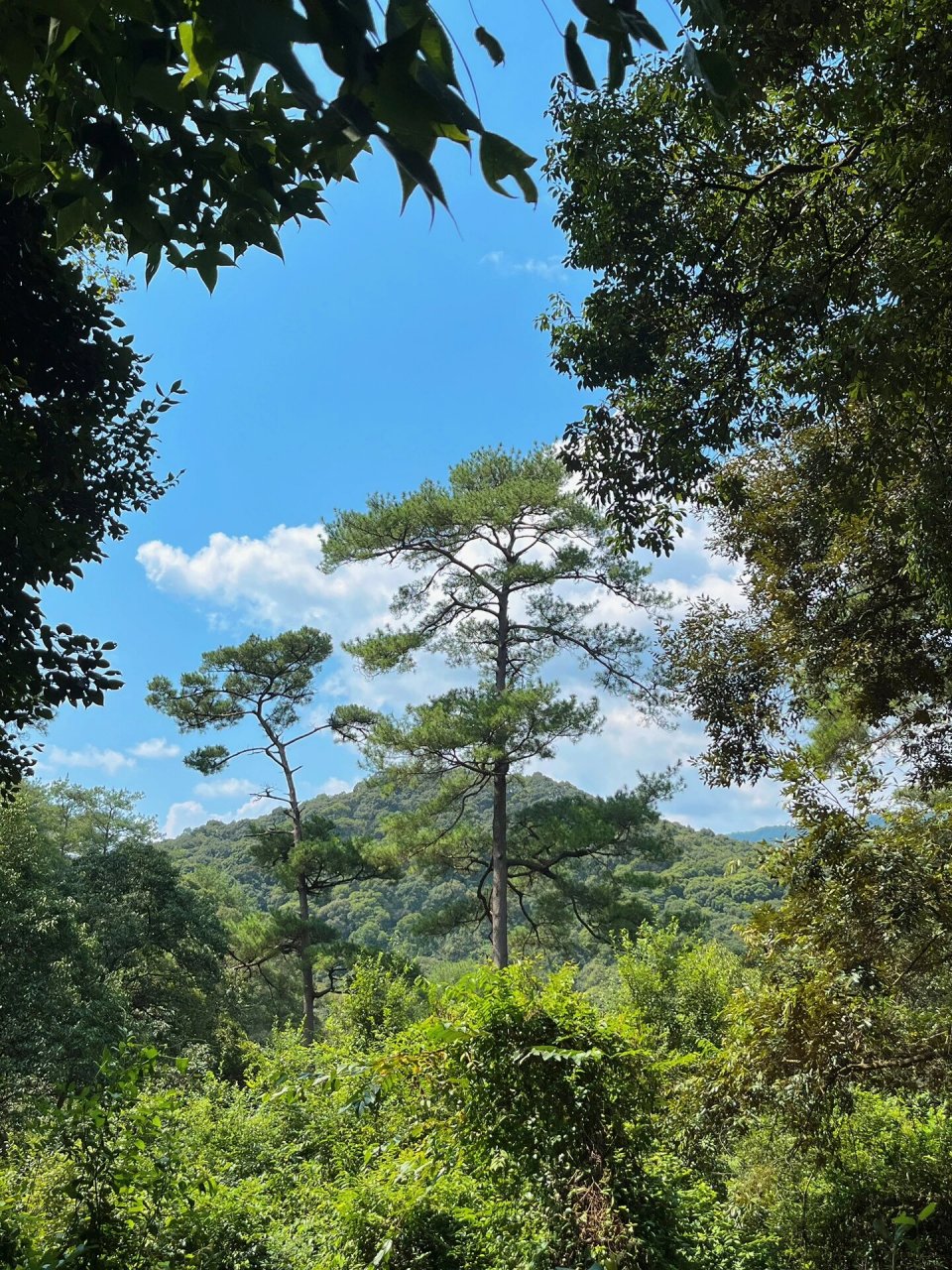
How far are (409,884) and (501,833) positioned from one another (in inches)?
702

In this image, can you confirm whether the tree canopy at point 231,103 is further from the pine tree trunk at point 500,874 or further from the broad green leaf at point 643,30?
the pine tree trunk at point 500,874

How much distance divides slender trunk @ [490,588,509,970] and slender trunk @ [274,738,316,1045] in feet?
13.2

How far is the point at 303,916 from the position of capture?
15422 mm

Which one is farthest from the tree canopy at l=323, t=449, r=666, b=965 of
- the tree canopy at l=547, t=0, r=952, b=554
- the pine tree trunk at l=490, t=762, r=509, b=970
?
the tree canopy at l=547, t=0, r=952, b=554

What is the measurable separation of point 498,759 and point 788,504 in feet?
26.1

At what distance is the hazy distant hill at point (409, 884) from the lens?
58.0ft

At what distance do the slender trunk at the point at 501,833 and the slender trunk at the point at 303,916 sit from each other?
4029 millimetres

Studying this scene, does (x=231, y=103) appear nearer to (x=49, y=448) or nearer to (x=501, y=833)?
(x=49, y=448)

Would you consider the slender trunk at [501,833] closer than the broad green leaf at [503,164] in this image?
No

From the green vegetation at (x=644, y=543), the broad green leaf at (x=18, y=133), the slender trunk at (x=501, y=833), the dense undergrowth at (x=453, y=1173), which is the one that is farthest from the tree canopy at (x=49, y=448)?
the slender trunk at (x=501, y=833)

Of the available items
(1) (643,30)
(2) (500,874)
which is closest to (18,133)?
(1) (643,30)

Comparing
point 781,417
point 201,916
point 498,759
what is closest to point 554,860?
point 498,759

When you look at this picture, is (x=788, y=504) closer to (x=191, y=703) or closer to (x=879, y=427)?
(x=879, y=427)

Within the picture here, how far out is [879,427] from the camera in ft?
14.0
